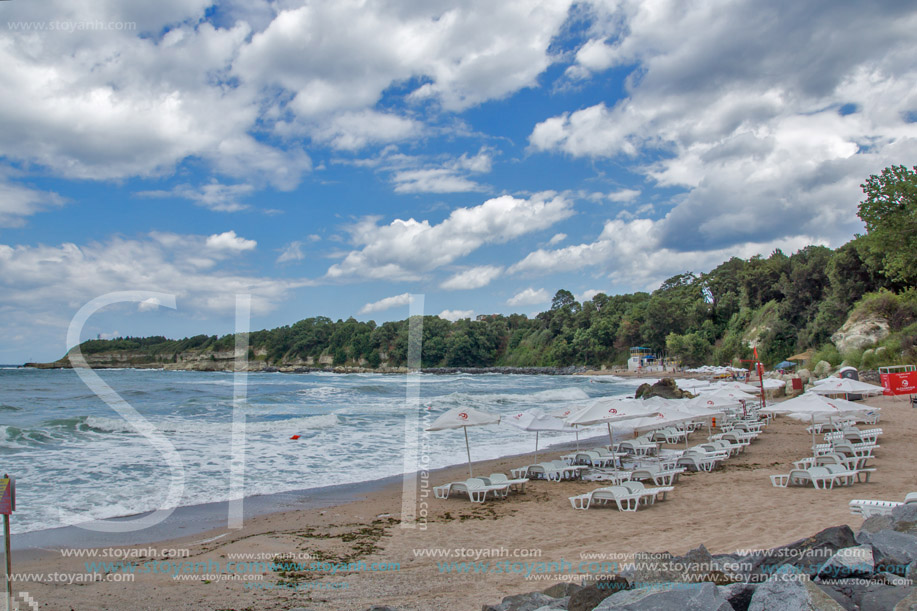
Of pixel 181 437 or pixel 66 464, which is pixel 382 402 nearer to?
pixel 181 437

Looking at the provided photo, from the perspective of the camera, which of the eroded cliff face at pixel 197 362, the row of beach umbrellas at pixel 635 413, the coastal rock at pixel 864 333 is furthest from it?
the eroded cliff face at pixel 197 362

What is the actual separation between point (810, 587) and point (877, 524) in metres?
2.82

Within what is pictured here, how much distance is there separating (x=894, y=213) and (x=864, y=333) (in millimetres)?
10237

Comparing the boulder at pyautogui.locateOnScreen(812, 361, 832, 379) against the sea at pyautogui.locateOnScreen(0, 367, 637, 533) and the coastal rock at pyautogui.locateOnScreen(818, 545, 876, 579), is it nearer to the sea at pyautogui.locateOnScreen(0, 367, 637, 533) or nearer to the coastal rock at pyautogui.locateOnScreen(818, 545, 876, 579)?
the sea at pyautogui.locateOnScreen(0, 367, 637, 533)

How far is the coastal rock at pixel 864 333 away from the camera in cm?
3103

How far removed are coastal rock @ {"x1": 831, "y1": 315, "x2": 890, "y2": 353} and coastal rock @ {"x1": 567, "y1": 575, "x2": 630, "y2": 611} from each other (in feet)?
112

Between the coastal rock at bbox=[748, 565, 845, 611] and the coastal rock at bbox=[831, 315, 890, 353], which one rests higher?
the coastal rock at bbox=[831, 315, 890, 353]

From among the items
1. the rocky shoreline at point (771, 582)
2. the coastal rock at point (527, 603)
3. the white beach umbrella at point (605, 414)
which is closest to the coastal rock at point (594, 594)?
the rocky shoreline at point (771, 582)

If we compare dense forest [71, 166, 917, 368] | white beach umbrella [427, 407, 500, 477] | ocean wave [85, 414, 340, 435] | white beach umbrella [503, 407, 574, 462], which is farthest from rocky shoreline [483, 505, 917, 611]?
dense forest [71, 166, 917, 368]

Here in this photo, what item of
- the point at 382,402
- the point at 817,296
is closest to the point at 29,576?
the point at 382,402

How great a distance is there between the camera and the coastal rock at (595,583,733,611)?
2980mm

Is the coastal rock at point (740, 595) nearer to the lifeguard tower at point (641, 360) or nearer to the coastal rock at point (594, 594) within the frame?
the coastal rock at point (594, 594)

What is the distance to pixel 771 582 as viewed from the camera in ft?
10.2

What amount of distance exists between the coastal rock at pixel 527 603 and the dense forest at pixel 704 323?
22497 millimetres
